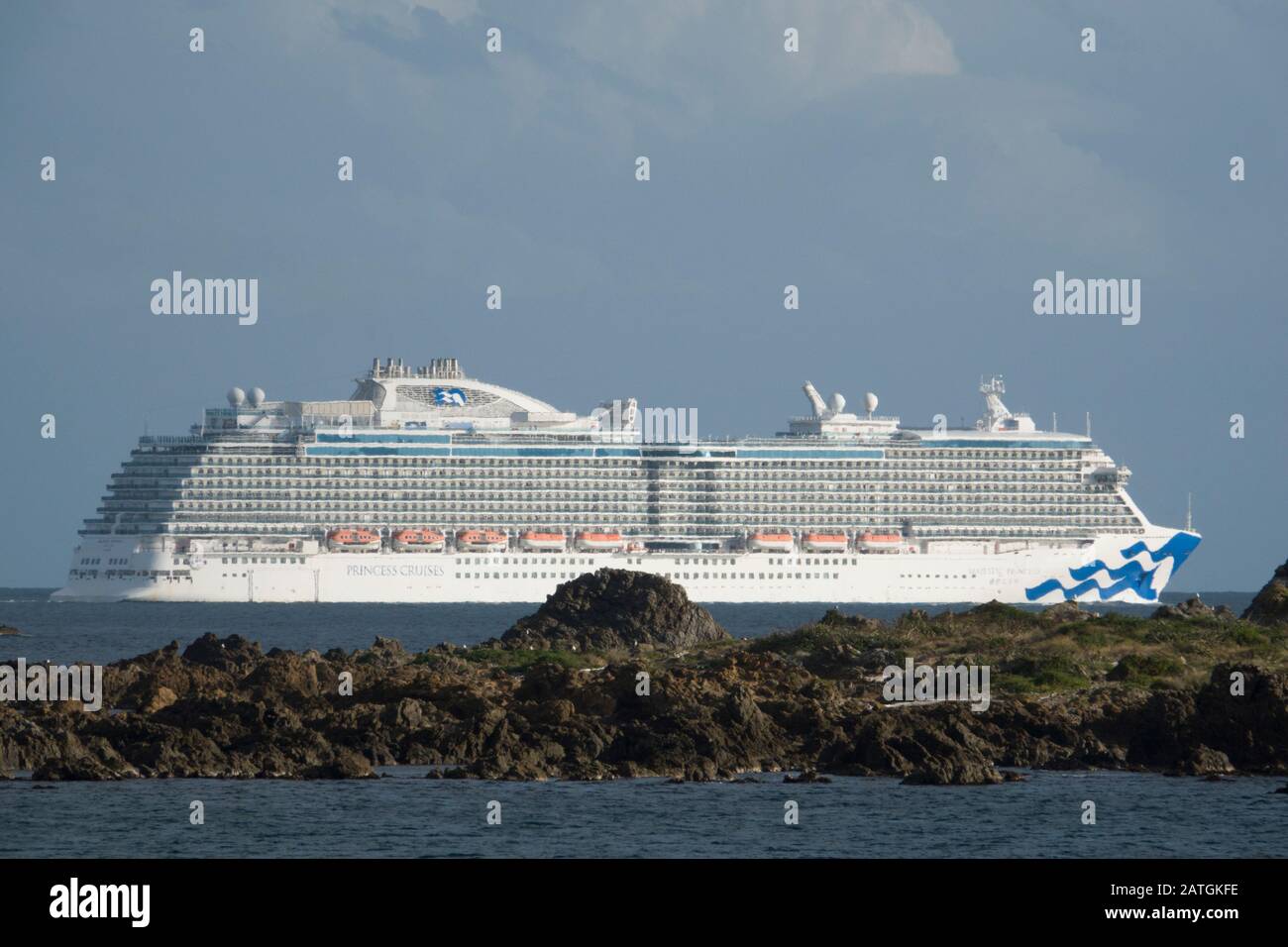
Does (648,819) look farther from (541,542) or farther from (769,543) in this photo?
(769,543)

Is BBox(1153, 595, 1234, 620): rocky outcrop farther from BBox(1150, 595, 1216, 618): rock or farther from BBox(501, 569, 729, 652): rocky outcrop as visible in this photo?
BBox(501, 569, 729, 652): rocky outcrop

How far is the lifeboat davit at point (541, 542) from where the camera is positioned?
11450cm

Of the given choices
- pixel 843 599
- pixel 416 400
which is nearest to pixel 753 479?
pixel 843 599

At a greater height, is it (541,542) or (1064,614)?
(541,542)

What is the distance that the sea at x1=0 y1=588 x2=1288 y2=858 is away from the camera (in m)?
29.9

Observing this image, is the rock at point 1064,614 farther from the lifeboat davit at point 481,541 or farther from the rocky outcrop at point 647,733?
the lifeboat davit at point 481,541

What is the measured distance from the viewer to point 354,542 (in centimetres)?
11381

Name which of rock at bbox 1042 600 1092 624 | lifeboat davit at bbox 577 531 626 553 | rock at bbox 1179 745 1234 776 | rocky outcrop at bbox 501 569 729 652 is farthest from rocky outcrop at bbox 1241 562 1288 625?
lifeboat davit at bbox 577 531 626 553

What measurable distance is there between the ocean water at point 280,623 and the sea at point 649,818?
32824 millimetres

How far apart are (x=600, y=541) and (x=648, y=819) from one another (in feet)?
273

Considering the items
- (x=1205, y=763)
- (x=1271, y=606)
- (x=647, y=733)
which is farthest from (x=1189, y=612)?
(x=647, y=733)

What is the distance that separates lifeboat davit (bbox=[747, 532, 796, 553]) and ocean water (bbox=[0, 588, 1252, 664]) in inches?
130

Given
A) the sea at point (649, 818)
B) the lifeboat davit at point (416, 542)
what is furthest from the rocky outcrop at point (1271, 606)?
the lifeboat davit at point (416, 542)
